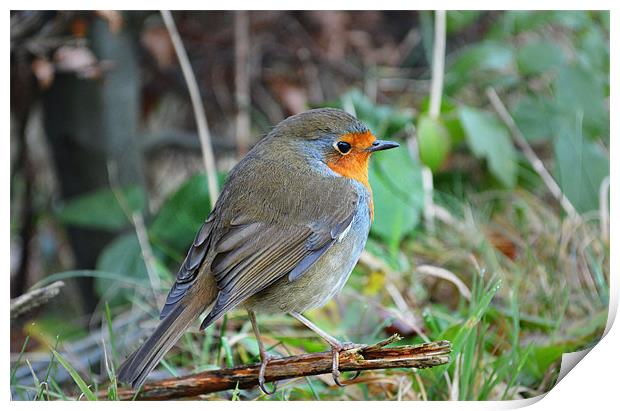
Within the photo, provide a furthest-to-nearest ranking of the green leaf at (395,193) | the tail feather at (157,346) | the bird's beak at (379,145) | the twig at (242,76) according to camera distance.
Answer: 1. the twig at (242,76)
2. the green leaf at (395,193)
3. the bird's beak at (379,145)
4. the tail feather at (157,346)

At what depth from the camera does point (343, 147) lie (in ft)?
7.22

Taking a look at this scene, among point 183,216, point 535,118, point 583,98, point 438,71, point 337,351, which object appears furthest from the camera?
point 535,118

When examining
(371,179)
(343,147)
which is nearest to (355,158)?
(343,147)

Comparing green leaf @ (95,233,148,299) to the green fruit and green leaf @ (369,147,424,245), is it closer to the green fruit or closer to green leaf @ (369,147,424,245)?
green leaf @ (369,147,424,245)

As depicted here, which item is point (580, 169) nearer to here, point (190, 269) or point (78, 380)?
point (190, 269)

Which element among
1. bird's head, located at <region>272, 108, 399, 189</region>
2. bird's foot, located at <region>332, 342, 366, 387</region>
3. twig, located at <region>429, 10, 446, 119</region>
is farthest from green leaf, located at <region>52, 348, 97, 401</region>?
twig, located at <region>429, 10, 446, 119</region>

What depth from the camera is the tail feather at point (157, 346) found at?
1.83 m

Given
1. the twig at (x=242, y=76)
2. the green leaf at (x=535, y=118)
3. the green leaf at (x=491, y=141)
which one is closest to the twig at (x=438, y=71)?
the green leaf at (x=491, y=141)

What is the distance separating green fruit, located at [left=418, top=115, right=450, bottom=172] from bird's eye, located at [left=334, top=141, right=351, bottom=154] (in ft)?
3.76

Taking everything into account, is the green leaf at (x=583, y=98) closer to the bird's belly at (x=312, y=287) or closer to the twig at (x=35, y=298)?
the bird's belly at (x=312, y=287)

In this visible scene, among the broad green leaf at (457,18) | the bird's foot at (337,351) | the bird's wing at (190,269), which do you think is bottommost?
the bird's foot at (337,351)

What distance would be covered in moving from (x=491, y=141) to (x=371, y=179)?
609mm

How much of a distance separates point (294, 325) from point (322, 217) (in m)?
0.91

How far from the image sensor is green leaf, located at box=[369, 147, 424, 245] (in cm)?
318
